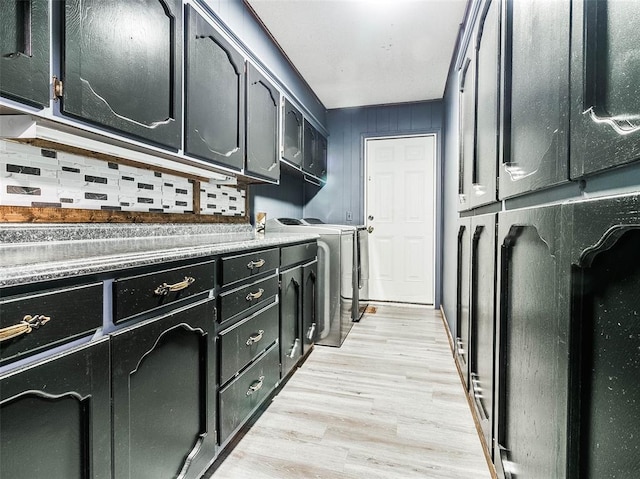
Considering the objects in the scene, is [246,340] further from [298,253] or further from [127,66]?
[127,66]

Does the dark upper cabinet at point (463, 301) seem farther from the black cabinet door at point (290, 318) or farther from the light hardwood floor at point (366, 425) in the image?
the black cabinet door at point (290, 318)

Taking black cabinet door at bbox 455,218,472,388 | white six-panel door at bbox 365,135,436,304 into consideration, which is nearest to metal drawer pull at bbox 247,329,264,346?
black cabinet door at bbox 455,218,472,388

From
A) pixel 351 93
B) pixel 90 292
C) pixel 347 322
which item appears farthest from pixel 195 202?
pixel 351 93

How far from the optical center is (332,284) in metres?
2.82

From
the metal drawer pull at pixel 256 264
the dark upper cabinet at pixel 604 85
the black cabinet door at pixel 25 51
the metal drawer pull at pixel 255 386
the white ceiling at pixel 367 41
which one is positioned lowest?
the metal drawer pull at pixel 255 386

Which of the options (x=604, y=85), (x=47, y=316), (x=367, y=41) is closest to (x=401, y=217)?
(x=367, y=41)

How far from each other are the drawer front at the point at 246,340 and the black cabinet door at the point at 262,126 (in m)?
0.95

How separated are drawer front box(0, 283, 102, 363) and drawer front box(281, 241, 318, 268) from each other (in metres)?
1.21

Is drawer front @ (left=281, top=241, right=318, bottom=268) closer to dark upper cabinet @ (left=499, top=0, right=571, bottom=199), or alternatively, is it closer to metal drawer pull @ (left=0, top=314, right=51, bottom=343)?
dark upper cabinet @ (left=499, top=0, right=571, bottom=199)

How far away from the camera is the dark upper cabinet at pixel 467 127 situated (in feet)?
5.88

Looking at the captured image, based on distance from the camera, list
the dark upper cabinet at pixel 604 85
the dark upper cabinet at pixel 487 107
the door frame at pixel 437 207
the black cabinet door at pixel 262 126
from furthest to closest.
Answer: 1. the door frame at pixel 437 207
2. the black cabinet door at pixel 262 126
3. the dark upper cabinet at pixel 487 107
4. the dark upper cabinet at pixel 604 85

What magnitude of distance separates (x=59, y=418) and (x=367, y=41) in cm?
290

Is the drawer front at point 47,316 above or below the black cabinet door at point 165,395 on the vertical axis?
above

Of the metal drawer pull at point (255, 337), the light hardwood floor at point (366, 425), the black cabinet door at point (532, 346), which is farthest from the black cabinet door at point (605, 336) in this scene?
the metal drawer pull at point (255, 337)
